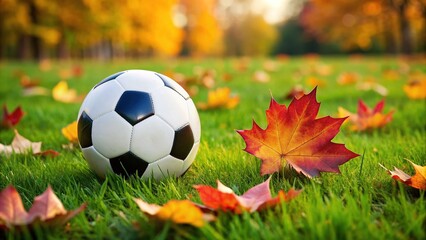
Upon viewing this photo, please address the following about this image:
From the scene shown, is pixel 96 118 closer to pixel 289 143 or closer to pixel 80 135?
pixel 80 135

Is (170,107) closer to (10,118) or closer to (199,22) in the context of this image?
(10,118)

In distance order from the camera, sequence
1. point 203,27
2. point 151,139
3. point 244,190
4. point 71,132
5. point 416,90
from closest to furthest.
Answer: point 244,190 → point 151,139 → point 71,132 → point 416,90 → point 203,27

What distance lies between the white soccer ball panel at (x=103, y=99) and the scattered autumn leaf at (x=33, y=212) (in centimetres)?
55

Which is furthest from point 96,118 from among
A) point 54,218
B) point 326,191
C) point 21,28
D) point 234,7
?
point 234,7

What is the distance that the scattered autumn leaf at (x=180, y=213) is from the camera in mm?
1098

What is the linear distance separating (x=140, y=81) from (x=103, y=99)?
0.18 meters

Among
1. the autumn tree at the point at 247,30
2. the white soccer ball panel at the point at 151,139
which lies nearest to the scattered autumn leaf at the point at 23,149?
the white soccer ball panel at the point at 151,139

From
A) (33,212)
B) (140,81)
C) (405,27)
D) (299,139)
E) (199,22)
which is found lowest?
(199,22)

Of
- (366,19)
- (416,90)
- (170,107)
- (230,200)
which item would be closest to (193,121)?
(170,107)

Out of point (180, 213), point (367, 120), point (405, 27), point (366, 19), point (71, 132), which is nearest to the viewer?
point (180, 213)

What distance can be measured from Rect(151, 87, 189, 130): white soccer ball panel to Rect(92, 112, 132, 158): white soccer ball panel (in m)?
0.15

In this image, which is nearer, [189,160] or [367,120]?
[189,160]

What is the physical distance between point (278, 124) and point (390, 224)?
0.52m

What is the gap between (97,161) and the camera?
1.67 m
